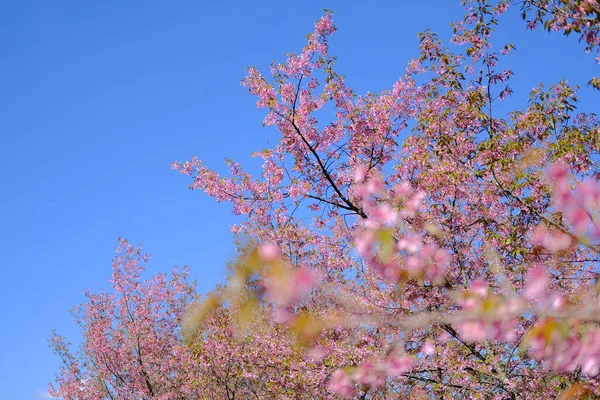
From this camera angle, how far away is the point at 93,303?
20047 millimetres

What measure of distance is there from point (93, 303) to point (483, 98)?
52.6 feet

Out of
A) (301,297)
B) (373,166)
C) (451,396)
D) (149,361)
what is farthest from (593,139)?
(149,361)

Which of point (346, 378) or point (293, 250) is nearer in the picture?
point (346, 378)

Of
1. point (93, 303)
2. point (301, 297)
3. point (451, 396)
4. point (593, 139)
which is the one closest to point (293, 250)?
point (301, 297)

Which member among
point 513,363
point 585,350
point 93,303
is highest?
point 93,303

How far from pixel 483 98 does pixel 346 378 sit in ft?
20.2

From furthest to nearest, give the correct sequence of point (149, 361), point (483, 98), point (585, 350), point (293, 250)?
point (149, 361)
point (293, 250)
point (483, 98)
point (585, 350)

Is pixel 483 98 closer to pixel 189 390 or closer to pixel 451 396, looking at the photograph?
pixel 451 396

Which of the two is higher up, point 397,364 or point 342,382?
point 397,364

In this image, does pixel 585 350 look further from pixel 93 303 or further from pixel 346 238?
pixel 93 303

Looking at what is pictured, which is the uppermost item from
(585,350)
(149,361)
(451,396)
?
(149,361)

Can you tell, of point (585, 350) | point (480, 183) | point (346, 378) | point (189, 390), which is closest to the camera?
point (585, 350)

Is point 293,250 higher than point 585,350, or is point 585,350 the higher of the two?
point 293,250

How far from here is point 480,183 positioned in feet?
31.6
